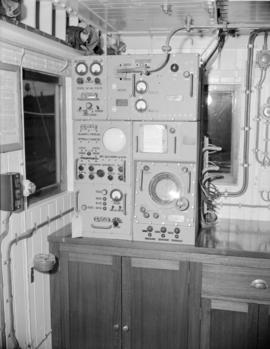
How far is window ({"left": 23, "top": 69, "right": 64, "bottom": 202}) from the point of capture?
2525mm

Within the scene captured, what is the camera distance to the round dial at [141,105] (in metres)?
2.54

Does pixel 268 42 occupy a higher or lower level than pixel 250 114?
higher

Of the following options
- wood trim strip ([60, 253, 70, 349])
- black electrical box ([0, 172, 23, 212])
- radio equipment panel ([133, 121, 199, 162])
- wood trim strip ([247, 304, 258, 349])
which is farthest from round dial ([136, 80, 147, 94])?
wood trim strip ([247, 304, 258, 349])

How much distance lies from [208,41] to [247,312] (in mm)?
1919

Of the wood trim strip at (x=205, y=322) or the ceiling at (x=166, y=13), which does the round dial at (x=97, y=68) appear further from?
the wood trim strip at (x=205, y=322)

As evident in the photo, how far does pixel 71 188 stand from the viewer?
3.09 metres

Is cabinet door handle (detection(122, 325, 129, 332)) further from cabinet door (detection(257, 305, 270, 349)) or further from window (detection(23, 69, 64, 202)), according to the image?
window (detection(23, 69, 64, 202))

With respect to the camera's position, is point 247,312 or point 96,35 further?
point 96,35

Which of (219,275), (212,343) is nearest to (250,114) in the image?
(219,275)

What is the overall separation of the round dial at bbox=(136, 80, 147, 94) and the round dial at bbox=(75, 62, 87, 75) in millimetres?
344

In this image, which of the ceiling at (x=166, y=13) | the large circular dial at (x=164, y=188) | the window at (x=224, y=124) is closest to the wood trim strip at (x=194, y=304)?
the large circular dial at (x=164, y=188)

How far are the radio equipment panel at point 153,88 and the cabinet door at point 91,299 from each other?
94cm

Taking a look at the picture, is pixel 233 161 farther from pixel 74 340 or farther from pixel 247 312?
pixel 74 340

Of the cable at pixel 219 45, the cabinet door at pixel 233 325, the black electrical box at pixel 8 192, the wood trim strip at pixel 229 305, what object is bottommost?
the cabinet door at pixel 233 325
